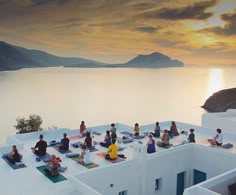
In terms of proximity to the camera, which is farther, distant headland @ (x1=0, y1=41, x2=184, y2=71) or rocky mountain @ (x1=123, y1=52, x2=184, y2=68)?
rocky mountain @ (x1=123, y1=52, x2=184, y2=68)

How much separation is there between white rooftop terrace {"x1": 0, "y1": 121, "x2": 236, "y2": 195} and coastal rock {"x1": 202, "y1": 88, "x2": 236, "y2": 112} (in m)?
52.1

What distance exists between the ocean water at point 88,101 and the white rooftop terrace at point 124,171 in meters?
39.9

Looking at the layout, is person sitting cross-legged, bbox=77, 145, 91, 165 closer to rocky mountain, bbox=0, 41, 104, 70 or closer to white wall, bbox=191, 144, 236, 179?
white wall, bbox=191, 144, 236, 179

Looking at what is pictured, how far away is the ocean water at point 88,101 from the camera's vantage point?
69.6 metres

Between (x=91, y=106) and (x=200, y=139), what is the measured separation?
68.3 m

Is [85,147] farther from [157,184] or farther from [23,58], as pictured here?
[23,58]

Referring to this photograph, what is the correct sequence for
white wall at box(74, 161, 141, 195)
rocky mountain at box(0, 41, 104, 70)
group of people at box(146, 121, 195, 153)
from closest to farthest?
white wall at box(74, 161, 141, 195)
group of people at box(146, 121, 195, 153)
rocky mountain at box(0, 41, 104, 70)

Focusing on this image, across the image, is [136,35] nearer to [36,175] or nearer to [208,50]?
[208,50]

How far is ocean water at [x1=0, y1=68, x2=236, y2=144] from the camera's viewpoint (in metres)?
69.6

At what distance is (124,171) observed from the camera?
11.9 metres

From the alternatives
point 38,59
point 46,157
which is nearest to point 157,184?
point 46,157

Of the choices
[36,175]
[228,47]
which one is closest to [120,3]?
[228,47]

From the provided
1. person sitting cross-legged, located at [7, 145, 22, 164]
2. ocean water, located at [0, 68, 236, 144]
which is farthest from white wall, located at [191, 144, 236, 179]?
ocean water, located at [0, 68, 236, 144]

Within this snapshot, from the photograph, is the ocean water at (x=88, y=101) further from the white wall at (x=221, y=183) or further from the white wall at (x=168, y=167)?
the white wall at (x=221, y=183)
